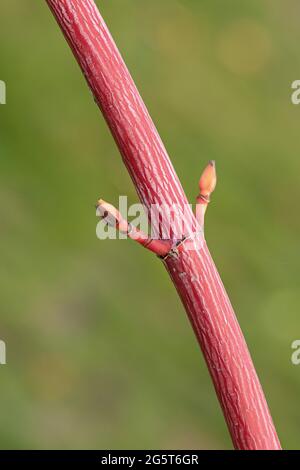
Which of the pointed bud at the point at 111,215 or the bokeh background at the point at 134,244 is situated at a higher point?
the bokeh background at the point at 134,244

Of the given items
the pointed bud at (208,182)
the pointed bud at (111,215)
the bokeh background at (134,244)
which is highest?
the bokeh background at (134,244)

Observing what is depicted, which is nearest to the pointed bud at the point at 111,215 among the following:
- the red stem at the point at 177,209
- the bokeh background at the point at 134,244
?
the red stem at the point at 177,209

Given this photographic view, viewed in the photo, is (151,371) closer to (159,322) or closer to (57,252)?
(159,322)

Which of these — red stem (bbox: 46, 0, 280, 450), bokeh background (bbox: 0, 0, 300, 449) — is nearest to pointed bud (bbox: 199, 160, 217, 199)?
red stem (bbox: 46, 0, 280, 450)

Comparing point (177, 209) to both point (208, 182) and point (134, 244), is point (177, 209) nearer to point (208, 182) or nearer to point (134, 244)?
point (208, 182)

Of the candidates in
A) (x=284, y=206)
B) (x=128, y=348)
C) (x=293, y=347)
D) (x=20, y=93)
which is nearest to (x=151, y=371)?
(x=128, y=348)

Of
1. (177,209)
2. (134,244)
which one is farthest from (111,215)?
(134,244)

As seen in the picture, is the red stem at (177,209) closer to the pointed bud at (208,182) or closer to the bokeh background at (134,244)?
the pointed bud at (208,182)
